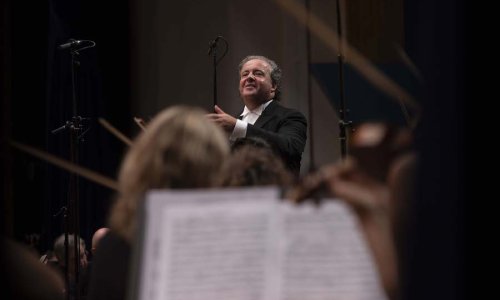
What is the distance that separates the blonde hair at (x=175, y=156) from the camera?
155 cm

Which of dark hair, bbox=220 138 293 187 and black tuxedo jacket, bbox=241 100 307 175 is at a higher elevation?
black tuxedo jacket, bbox=241 100 307 175

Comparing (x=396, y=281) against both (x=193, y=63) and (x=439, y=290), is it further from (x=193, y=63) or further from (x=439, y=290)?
(x=193, y=63)

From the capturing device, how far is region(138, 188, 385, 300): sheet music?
1.36 m

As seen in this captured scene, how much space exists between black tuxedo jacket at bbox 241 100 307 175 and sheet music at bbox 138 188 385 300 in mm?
1778

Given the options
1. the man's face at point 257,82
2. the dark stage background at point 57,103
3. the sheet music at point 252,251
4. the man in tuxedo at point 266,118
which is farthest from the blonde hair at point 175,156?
the dark stage background at point 57,103

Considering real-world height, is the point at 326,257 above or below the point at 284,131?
below

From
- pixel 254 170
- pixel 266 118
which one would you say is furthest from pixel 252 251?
pixel 266 118

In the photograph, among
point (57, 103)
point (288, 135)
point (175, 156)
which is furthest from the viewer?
point (57, 103)

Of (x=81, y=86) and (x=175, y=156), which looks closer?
(x=175, y=156)

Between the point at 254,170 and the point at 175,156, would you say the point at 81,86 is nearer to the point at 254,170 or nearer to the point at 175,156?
the point at 254,170

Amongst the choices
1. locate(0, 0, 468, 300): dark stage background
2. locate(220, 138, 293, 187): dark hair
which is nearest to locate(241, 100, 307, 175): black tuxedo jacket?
locate(0, 0, 468, 300): dark stage background

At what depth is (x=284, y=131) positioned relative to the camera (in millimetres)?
3340

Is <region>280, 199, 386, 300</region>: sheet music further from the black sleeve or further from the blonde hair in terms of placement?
the black sleeve

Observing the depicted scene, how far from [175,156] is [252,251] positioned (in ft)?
0.90
